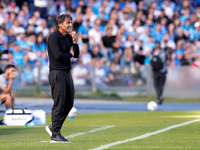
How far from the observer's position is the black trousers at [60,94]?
909 centimetres

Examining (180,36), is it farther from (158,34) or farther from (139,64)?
(139,64)

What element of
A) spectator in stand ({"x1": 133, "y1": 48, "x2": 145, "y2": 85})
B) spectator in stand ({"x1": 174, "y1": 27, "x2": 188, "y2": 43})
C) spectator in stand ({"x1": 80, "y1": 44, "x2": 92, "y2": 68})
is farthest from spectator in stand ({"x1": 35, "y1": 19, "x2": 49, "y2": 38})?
spectator in stand ({"x1": 174, "y1": 27, "x2": 188, "y2": 43})

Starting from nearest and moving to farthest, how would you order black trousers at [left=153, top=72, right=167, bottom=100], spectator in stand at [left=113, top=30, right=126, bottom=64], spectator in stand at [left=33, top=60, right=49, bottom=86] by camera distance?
black trousers at [left=153, top=72, right=167, bottom=100], spectator in stand at [left=33, top=60, right=49, bottom=86], spectator in stand at [left=113, top=30, right=126, bottom=64]

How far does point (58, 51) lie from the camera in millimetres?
8945

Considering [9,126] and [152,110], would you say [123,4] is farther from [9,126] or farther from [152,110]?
[9,126]

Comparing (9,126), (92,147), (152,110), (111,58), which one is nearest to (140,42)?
(111,58)

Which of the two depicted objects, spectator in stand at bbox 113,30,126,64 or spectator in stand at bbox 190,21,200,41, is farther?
spectator in stand at bbox 190,21,200,41

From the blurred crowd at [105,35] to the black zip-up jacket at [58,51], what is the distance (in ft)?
51.5

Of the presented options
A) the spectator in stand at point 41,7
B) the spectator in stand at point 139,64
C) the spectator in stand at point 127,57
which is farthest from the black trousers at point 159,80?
the spectator in stand at point 41,7

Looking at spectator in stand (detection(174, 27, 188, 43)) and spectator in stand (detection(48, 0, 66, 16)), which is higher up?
spectator in stand (detection(48, 0, 66, 16))

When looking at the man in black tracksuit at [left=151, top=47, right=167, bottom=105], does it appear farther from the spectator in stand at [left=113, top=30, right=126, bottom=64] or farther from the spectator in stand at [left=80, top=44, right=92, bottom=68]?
the spectator in stand at [left=80, top=44, right=92, bottom=68]

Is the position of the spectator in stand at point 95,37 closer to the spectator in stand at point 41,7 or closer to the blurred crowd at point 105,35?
the blurred crowd at point 105,35

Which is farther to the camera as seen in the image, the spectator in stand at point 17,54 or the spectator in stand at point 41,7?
the spectator in stand at point 41,7

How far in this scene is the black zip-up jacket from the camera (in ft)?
29.3
